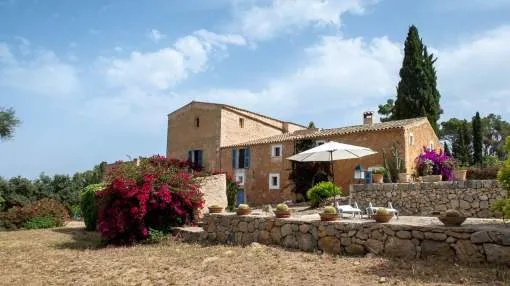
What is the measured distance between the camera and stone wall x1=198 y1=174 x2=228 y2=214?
49.7 feet

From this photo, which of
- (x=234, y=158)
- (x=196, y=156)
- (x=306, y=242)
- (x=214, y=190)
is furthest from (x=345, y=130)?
(x=306, y=242)

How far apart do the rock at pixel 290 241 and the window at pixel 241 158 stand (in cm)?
1939

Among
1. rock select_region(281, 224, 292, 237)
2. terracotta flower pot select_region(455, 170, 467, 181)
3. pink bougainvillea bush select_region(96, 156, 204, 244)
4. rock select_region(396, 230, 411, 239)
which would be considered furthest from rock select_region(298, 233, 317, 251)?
terracotta flower pot select_region(455, 170, 467, 181)

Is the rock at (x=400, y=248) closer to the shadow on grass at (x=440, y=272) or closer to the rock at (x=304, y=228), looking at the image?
the shadow on grass at (x=440, y=272)

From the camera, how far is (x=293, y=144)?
26.1 m

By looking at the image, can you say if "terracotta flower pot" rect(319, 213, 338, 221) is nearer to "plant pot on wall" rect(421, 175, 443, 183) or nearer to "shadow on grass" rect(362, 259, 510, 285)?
"shadow on grass" rect(362, 259, 510, 285)

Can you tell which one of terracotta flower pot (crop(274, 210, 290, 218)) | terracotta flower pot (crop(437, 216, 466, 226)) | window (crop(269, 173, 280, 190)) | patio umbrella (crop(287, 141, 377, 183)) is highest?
patio umbrella (crop(287, 141, 377, 183))

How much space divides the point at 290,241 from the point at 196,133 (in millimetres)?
24106

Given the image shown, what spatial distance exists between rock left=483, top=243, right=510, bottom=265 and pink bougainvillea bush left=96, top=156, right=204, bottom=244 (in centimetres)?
746

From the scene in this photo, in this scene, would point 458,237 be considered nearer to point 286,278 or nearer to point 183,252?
point 286,278

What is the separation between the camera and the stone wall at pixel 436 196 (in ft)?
47.3

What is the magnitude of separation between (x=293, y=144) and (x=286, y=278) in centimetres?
1972

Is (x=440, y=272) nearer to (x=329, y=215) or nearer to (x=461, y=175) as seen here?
(x=329, y=215)

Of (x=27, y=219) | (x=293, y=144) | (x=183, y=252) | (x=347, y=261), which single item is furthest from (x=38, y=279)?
(x=293, y=144)
